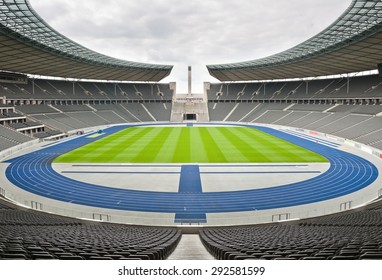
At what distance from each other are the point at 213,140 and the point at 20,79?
1950 inches

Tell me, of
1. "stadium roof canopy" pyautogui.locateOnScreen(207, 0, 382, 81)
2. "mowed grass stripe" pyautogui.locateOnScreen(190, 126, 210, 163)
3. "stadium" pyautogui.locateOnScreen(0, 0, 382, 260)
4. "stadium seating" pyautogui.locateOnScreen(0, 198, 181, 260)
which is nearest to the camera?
"stadium seating" pyautogui.locateOnScreen(0, 198, 181, 260)

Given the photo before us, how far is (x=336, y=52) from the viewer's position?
165 feet

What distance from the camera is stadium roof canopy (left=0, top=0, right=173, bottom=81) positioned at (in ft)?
114

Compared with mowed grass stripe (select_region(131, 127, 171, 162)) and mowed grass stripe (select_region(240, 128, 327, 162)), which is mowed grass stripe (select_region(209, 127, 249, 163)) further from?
mowed grass stripe (select_region(131, 127, 171, 162))

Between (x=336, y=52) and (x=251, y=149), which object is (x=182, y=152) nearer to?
(x=251, y=149)

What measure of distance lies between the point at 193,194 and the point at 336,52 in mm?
40505

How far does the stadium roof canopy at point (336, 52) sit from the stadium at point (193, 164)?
0.25m

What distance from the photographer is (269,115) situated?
84.8 metres

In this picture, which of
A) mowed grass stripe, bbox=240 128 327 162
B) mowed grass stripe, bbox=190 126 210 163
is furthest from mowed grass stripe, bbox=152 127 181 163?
mowed grass stripe, bbox=240 128 327 162

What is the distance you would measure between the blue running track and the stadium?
0.44 ft

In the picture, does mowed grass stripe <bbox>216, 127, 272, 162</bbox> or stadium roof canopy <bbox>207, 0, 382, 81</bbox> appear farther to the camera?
mowed grass stripe <bbox>216, 127, 272, 162</bbox>

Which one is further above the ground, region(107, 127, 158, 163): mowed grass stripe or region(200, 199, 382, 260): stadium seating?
region(200, 199, 382, 260): stadium seating
